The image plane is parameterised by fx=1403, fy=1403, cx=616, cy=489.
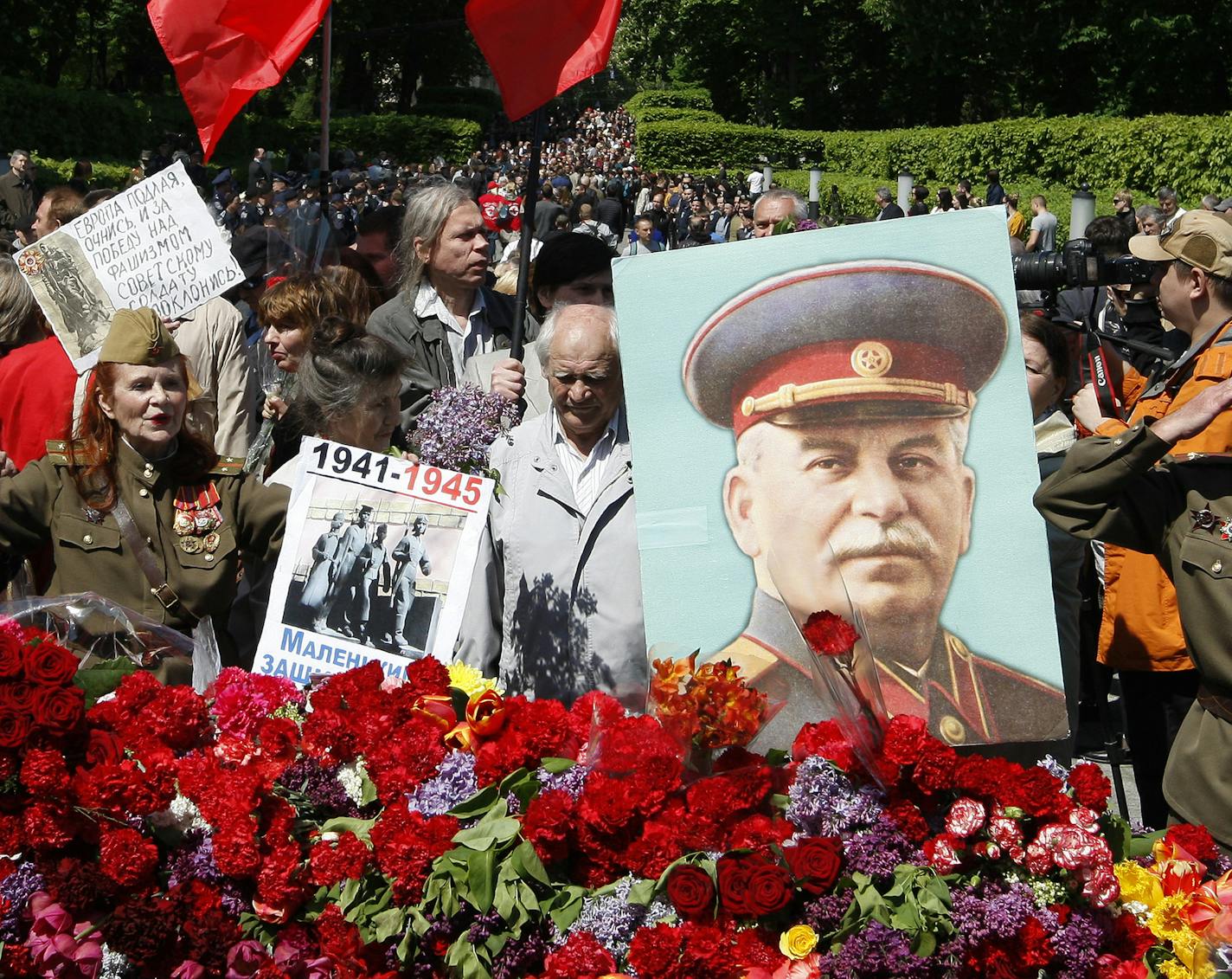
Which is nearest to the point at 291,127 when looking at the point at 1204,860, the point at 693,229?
the point at 693,229

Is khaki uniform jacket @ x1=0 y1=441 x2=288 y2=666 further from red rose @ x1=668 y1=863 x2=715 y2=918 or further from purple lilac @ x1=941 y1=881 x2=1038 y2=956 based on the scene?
purple lilac @ x1=941 y1=881 x2=1038 y2=956

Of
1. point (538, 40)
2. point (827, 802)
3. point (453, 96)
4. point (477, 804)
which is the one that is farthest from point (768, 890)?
point (453, 96)

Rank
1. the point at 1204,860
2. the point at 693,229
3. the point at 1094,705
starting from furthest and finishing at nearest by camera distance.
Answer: the point at 693,229 < the point at 1094,705 < the point at 1204,860

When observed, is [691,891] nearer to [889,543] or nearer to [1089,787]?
[1089,787]

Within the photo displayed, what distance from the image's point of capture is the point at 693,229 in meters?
23.2

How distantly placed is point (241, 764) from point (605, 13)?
2.86 m

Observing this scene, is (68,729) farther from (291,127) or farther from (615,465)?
(291,127)

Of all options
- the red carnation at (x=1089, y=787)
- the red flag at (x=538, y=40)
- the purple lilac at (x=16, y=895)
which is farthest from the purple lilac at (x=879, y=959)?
the red flag at (x=538, y=40)

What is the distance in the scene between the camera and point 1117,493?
2.86 m

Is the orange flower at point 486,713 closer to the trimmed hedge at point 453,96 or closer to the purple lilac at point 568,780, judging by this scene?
the purple lilac at point 568,780

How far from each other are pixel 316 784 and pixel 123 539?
1.04 metres

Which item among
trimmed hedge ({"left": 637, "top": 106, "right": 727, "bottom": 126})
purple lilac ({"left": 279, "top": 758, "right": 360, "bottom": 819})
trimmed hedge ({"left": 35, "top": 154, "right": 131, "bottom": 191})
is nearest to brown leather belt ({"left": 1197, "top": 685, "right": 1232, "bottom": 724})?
purple lilac ({"left": 279, "top": 758, "right": 360, "bottom": 819})

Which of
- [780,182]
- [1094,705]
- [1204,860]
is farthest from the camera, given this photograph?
[780,182]

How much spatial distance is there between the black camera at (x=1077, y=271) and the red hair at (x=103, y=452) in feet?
7.03
